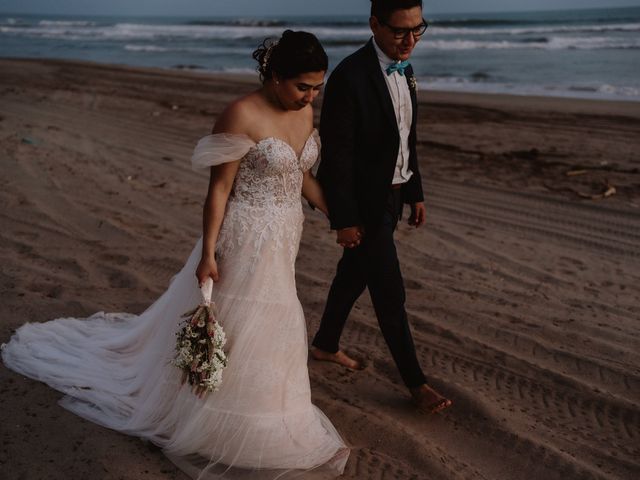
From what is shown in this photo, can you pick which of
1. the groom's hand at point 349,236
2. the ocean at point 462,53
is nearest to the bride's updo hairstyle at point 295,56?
the groom's hand at point 349,236

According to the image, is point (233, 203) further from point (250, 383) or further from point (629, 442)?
point (629, 442)

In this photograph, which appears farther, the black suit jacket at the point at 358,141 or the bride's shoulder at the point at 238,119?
the black suit jacket at the point at 358,141

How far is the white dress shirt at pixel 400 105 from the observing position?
3.39m

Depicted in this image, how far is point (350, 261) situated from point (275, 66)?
126cm

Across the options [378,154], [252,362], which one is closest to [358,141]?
[378,154]

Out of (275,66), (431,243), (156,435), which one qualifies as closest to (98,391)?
(156,435)

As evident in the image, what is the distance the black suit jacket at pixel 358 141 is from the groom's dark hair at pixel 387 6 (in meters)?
0.17

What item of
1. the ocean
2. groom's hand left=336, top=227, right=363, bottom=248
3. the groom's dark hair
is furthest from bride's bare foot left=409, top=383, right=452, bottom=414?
the ocean

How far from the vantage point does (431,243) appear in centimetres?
637

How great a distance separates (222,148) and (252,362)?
3.09ft

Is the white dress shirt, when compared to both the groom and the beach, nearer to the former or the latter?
the groom

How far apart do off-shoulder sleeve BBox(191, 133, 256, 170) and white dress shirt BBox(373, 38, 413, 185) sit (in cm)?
85

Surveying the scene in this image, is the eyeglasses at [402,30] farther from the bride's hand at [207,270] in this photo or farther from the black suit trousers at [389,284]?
the bride's hand at [207,270]

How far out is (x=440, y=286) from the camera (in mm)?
5387
